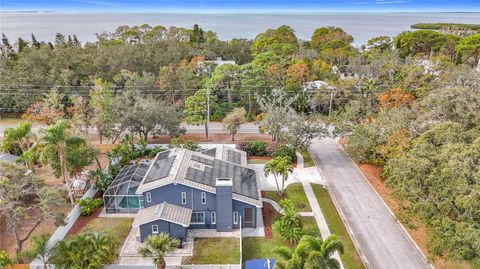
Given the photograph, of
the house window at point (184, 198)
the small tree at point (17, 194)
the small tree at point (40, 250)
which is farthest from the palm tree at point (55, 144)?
the house window at point (184, 198)

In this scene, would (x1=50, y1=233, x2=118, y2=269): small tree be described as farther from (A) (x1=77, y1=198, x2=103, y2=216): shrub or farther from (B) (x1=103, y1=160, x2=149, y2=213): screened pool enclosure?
(A) (x1=77, y1=198, x2=103, y2=216): shrub

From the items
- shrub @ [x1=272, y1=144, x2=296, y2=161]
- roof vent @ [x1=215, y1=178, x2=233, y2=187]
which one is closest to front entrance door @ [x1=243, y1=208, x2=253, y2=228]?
roof vent @ [x1=215, y1=178, x2=233, y2=187]

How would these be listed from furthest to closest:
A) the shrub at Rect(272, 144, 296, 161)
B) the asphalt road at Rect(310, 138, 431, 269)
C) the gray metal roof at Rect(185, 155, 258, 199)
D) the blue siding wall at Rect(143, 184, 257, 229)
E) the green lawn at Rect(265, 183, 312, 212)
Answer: the shrub at Rect(272, 144, 296, 161) < the green lawn at Rect(265, 183, 312, 212) < the gray metal roof at Rect(185, 155, 258, 199) < the blue siding wall at Rect(143, 184, 257, 229) < the asphalt road at Rect(310, 138, 431, 269)

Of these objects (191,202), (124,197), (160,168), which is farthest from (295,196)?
(124,197)

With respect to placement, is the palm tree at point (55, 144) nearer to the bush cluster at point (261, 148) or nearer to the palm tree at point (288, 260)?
A: the bush cluster at point (261, 148)

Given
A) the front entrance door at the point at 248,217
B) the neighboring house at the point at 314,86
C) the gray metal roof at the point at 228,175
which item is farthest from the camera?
the neighboring house at the point at 314,86

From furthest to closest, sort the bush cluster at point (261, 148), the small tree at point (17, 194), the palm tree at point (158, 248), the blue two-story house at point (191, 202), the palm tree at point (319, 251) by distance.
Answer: the bush cluster at point (261, 148)
the blue two-story house at point (191, 202)
the small tree at point (17, 194)
the palm tree at point (158, 248)
the palm tree at point (319, 251)
